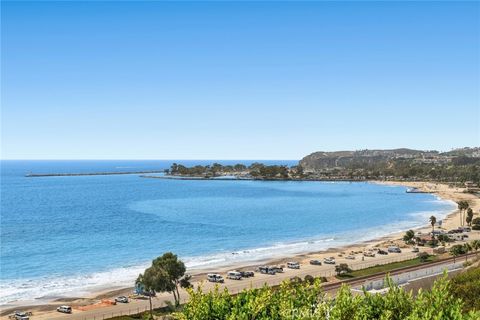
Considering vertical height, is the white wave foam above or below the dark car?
below

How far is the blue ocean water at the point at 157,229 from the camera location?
71.8 m

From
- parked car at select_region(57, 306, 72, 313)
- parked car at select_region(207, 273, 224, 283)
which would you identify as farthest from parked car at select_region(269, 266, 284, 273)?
parked car at select_region(57, 306, 72, 313)

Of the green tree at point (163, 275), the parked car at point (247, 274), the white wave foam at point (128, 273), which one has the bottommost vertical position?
the white wave foam at point (128, 273)

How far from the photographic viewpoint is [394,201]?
172 meters

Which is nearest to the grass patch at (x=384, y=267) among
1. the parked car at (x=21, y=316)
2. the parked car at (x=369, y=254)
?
the parked car at (x=369, y=254)

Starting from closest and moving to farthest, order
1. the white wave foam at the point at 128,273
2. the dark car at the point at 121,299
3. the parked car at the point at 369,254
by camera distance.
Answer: the dark car at the point at 121,299 < the white wave foam at the point at 128,273 < the parked car at the point at 369,254

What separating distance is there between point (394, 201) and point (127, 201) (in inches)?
3723

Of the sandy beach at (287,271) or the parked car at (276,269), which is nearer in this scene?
the sandy beach at (287,271)

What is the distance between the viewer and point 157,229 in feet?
356

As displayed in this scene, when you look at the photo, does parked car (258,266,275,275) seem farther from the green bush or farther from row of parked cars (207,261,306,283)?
the green bush

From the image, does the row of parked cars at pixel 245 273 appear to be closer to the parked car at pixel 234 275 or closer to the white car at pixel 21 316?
the parked car at pixel 234 275

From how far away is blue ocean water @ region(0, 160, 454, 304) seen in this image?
71.8 metres

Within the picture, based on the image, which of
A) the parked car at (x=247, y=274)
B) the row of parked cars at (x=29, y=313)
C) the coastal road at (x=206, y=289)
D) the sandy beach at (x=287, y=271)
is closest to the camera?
the row of parked cars at (x=29, y=313)

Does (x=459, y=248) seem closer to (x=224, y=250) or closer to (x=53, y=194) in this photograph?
(x=224, y=250)
